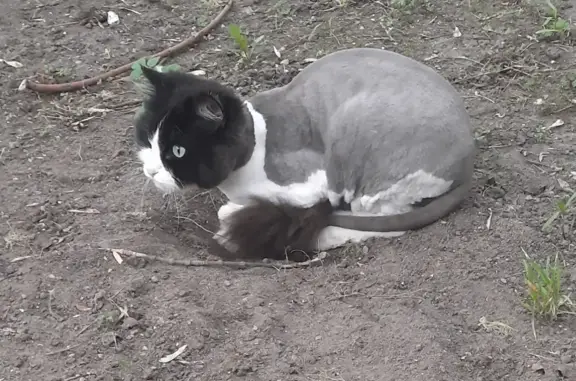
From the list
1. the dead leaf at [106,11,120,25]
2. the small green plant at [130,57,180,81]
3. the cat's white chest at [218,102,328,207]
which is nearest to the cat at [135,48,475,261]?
the cat's white chest at [218,102,328,207]

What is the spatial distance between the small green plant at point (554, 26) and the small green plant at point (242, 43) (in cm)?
149

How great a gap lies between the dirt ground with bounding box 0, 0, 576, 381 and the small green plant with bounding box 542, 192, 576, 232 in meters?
0.05

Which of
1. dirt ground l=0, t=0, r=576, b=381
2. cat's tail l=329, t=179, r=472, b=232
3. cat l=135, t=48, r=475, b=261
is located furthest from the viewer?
cat's tail l=329, t=179, r=472, b=232

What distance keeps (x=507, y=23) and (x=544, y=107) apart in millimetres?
784

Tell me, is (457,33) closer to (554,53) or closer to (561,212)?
(554,53)

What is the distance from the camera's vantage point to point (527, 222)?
120 inches

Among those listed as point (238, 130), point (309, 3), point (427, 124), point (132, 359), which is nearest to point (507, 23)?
point (309, 3)

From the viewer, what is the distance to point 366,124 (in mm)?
3104

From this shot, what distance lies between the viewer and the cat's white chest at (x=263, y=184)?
3.19m

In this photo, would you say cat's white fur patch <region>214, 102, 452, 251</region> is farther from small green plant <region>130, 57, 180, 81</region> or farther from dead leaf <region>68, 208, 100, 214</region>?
small green plant <region>130, 57, 180, 81</region>

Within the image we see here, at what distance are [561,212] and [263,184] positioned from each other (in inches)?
44.3

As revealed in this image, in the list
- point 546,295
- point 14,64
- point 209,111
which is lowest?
point 14,64

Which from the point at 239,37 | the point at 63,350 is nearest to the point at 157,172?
the point at 63,350

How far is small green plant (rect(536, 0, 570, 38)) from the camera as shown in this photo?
418cm
